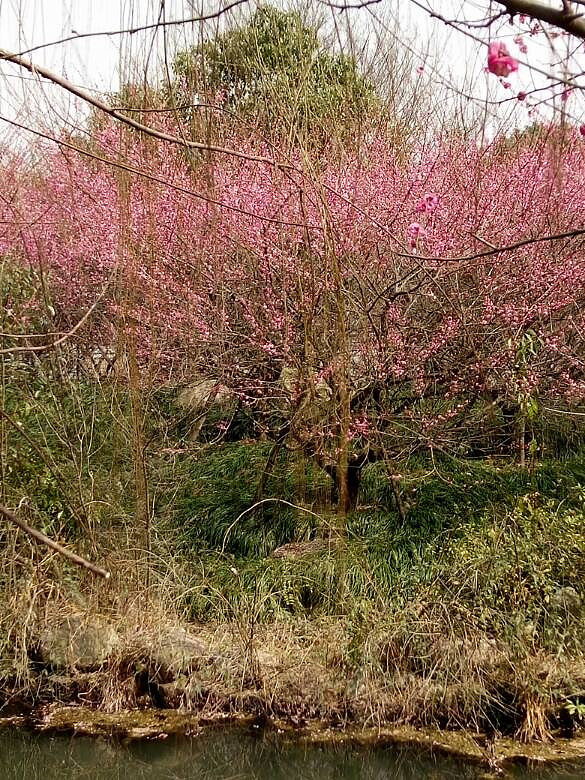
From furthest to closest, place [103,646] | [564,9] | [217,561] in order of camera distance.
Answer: [217,561] < [103,646] < [564,9]

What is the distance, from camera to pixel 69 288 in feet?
16.0

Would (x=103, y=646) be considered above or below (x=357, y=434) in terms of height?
below

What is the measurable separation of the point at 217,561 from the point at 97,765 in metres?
1.13

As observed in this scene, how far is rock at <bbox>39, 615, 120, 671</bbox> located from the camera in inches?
133

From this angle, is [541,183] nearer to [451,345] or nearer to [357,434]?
[451,345]

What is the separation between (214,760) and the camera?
3.01 m

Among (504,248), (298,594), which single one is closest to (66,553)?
(504,248)

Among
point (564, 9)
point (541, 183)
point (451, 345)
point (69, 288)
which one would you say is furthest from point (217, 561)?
point (564, 9)

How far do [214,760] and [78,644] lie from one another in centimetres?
77

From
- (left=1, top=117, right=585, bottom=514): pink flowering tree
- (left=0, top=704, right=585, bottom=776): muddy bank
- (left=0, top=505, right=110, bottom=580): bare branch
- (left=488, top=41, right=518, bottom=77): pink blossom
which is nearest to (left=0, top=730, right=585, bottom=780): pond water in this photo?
(left=0, top=704, right=585, bottom=776): muddy bank

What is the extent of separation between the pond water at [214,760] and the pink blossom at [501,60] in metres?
2.46

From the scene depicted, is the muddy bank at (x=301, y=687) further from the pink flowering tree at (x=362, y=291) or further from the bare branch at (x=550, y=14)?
the bare branch at (x=550, y=14)

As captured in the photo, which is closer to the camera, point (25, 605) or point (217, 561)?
point (25, 605)

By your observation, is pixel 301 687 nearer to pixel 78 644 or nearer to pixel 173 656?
pixel 173 656
